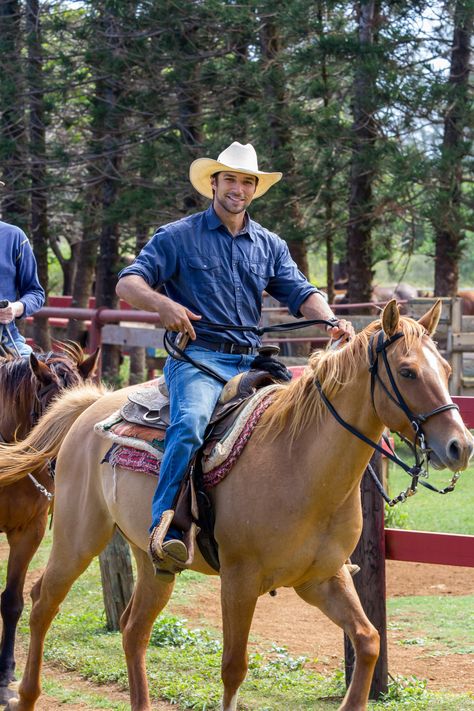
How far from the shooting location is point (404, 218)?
1309cm

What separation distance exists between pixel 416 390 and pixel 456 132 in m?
9.07

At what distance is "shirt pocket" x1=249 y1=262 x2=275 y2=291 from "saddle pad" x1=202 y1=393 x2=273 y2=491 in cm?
72

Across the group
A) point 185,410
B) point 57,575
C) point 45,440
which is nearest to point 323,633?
point 57,575

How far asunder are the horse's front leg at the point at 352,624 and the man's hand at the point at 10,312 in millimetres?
3007

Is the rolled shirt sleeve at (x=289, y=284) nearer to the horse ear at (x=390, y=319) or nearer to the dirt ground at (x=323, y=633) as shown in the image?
the horse ear at (x=390, y=319)

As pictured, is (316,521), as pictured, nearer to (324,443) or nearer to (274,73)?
(324,443)

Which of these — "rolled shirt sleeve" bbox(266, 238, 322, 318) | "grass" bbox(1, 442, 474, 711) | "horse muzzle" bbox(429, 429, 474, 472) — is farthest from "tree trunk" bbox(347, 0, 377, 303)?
"horse muzzle" bbox(429, 429, 474, 472)

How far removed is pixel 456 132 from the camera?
1210 centimetres

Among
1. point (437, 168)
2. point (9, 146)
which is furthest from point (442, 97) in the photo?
point (9, 146)

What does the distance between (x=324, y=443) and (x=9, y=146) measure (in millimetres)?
12524

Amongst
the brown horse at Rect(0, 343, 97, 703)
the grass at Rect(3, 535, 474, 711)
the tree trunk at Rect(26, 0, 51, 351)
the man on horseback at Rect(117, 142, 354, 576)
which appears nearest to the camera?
the man on horseback at Rect(117, 142, 354, 576)

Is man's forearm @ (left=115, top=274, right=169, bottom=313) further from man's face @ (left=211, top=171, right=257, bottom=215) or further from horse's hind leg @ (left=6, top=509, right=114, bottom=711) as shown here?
horse's hind leg @ (left=6, top=509, right=114, bottom=711)

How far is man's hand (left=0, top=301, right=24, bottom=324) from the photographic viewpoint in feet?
21.1

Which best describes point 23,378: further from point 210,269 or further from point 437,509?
point 437,509
